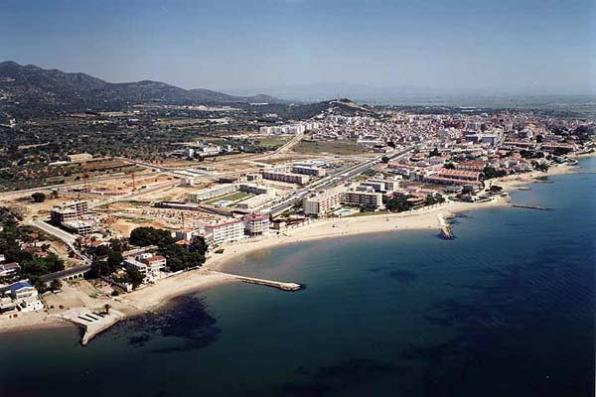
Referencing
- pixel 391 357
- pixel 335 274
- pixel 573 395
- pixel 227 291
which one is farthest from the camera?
pixel 335 274

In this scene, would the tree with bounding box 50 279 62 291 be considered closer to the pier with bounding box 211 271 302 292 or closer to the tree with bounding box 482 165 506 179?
the pier with bounding box 211 271 302 292

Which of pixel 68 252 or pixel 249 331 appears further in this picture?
pixel 68 252

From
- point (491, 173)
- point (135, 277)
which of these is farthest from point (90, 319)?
point (491, 173)

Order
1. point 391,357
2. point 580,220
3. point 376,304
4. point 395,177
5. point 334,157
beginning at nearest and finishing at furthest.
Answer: point 391,357 < point 376,304 < point 580,220 < point 395,177 < point 334,157

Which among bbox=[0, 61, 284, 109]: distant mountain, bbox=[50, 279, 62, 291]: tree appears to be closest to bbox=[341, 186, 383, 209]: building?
bbox=[50, 279, 62, 291]: tree

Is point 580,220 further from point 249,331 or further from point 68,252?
point 68,252

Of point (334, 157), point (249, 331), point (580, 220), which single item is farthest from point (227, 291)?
point (334, 157)
